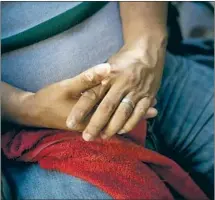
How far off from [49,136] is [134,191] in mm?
148

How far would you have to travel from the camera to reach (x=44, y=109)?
65cm

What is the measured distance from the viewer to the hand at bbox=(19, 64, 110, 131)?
0.60 m

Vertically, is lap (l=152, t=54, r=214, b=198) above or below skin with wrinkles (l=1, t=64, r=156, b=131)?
below

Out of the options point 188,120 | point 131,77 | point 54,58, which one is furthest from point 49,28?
point 188,120

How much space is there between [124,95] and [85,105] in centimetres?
7

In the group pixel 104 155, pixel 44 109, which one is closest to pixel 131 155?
pixel 104 155

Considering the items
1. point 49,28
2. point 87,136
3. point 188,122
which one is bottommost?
point 188,122

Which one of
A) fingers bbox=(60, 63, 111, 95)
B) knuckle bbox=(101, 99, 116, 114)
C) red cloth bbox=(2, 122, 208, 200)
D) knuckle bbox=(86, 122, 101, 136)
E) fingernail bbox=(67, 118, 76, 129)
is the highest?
fingers bbox=(60, 63, 111, 95)

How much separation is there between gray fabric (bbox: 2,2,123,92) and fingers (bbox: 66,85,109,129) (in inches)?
3.3

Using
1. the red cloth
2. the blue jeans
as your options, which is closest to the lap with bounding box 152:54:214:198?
the blue jeans

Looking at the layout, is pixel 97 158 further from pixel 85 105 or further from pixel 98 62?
pixel 98 62

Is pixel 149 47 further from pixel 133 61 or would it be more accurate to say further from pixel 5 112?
pixel 5 112

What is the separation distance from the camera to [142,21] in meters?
0.77

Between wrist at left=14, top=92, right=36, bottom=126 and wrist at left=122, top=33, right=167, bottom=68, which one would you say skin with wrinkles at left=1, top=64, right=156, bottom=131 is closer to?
wrist at left=14, top=92, right=36, bottom=126
